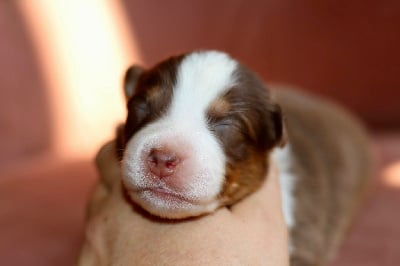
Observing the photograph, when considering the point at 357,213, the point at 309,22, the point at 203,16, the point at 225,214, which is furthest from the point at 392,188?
the point at 225,214

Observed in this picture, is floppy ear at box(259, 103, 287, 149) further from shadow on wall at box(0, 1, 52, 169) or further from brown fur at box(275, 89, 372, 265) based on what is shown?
shadow on wall at box(0, 1, 52, 169)

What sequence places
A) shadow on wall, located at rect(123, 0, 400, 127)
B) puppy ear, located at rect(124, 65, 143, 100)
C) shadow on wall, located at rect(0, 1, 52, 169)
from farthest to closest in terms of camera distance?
shadow on wall, located at rect(123, 0, 400, 127) < shadow on wall, located at rect(0, 1, 52, 169) < puppy ear, located at rect(124, 65, 143, 100)

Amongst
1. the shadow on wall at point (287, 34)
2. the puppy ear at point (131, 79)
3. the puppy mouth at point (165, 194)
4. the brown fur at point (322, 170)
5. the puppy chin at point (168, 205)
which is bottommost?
the brown fur at point (322, 170)

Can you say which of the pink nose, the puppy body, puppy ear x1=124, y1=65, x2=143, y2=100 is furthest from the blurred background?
the pink nose

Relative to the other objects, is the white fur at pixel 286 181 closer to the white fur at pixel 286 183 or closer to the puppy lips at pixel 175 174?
the white fur at pixel 286 183

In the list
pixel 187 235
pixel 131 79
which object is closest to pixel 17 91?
pixel 131 79

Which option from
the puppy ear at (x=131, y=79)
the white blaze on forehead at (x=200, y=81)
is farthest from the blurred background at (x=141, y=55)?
the white blaze on forehead at (x=200, y=81)

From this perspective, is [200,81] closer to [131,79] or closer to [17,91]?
[131,79]
